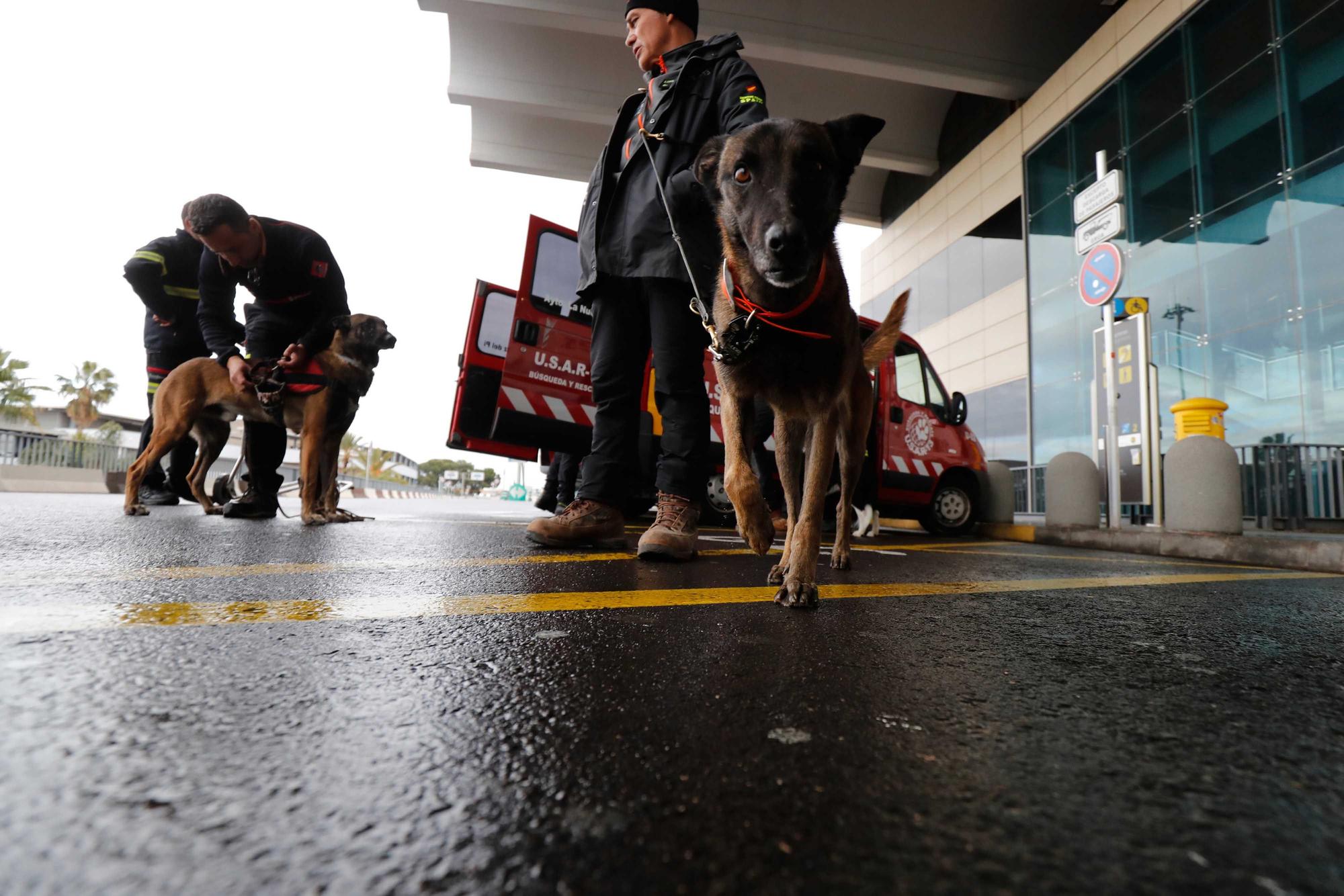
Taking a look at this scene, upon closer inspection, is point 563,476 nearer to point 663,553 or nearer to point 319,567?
point 663,553

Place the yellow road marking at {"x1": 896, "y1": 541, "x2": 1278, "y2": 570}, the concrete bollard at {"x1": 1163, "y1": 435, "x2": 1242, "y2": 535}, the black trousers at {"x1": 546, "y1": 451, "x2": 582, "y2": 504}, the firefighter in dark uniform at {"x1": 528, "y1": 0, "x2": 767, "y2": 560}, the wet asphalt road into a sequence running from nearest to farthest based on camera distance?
the wet asphalt road < the firefighter in dark uniform at {"x1": 528, "y1": 0, "x2": 767, "y2": 560} < the yellow road marking at {"x1": 896, "y1": 541, "x2": 1278, "y2": 570} < the concrete bollard at {"x1": 1163, "y1": 435, "x2": 1242, "y2": 535} < the black trousers at {"x1": 546, "y1": 451, "x2": 582, "y2": 504}

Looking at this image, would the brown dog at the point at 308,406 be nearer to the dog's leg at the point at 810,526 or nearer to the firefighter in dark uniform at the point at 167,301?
the firefighter in dark uniform at the point at 167,301

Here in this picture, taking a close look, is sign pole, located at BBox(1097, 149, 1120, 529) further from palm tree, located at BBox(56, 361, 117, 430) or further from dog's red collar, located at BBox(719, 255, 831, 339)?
palm tree, located at BBox(56, 361, 117, 430)

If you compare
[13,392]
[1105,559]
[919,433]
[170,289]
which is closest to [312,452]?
[170,289]

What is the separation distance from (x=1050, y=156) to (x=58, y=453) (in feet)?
73.8

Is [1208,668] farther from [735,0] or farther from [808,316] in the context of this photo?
[735,0]

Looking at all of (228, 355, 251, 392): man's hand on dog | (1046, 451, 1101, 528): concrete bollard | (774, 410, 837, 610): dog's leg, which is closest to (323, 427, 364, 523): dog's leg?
(228, 355, 251, 392): man's hand on dog

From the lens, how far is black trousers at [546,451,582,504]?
730cm

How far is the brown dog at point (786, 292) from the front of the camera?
1.96 metres

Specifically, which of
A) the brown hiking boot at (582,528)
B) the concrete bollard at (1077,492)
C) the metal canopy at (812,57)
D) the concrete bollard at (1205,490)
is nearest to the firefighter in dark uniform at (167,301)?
the brown hiking boot at (582,528)

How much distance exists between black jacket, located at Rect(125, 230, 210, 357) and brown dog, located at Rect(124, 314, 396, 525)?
108cm

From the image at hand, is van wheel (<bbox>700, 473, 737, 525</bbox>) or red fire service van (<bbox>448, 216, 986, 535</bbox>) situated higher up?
red fire service van (<bbox>448, 216, 986, 535</bbox>)

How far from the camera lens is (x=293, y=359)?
4.64 meters

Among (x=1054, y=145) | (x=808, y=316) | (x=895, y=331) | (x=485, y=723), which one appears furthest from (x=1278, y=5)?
(x=485, y=723)
